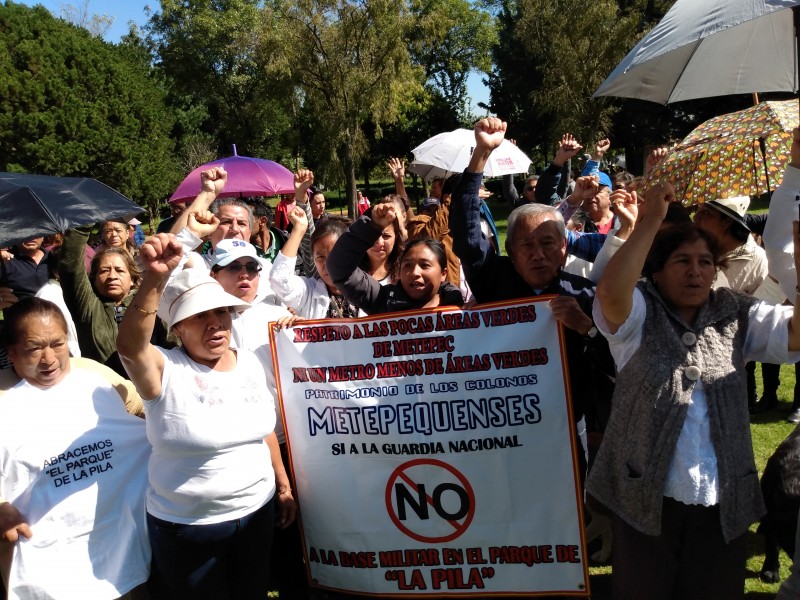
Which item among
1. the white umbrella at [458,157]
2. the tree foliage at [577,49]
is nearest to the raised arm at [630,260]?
the white umbrella at [458,157]

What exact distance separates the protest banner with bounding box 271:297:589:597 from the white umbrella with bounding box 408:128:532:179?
16.1ft

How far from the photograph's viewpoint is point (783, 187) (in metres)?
2.53

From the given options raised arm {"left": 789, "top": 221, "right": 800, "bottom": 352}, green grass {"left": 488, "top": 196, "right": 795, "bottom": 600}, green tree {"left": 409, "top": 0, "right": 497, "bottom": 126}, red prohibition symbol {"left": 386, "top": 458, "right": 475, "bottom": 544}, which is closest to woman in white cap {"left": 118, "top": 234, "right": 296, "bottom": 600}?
red prohibition symbol {"left": 386, "top": 458, "right": 475, "bottom": 544}

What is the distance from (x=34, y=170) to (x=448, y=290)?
104 feet

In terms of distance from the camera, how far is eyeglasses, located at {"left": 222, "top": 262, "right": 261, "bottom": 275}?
3692 millimetres

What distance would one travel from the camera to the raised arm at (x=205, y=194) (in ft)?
11.7

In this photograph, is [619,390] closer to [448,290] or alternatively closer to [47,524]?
[448,290]

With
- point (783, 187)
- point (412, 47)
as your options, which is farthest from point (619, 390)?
point (412, 47)

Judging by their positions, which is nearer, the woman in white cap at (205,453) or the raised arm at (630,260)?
the raised arm at (630,260)

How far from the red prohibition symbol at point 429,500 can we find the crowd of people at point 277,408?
541 mm

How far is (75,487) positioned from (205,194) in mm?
1637

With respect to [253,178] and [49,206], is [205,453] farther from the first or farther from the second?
[253,178]

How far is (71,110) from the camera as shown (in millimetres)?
30422

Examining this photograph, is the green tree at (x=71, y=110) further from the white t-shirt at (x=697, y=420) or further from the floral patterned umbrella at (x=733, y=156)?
the white t-shirt at (x=697, y=420)
